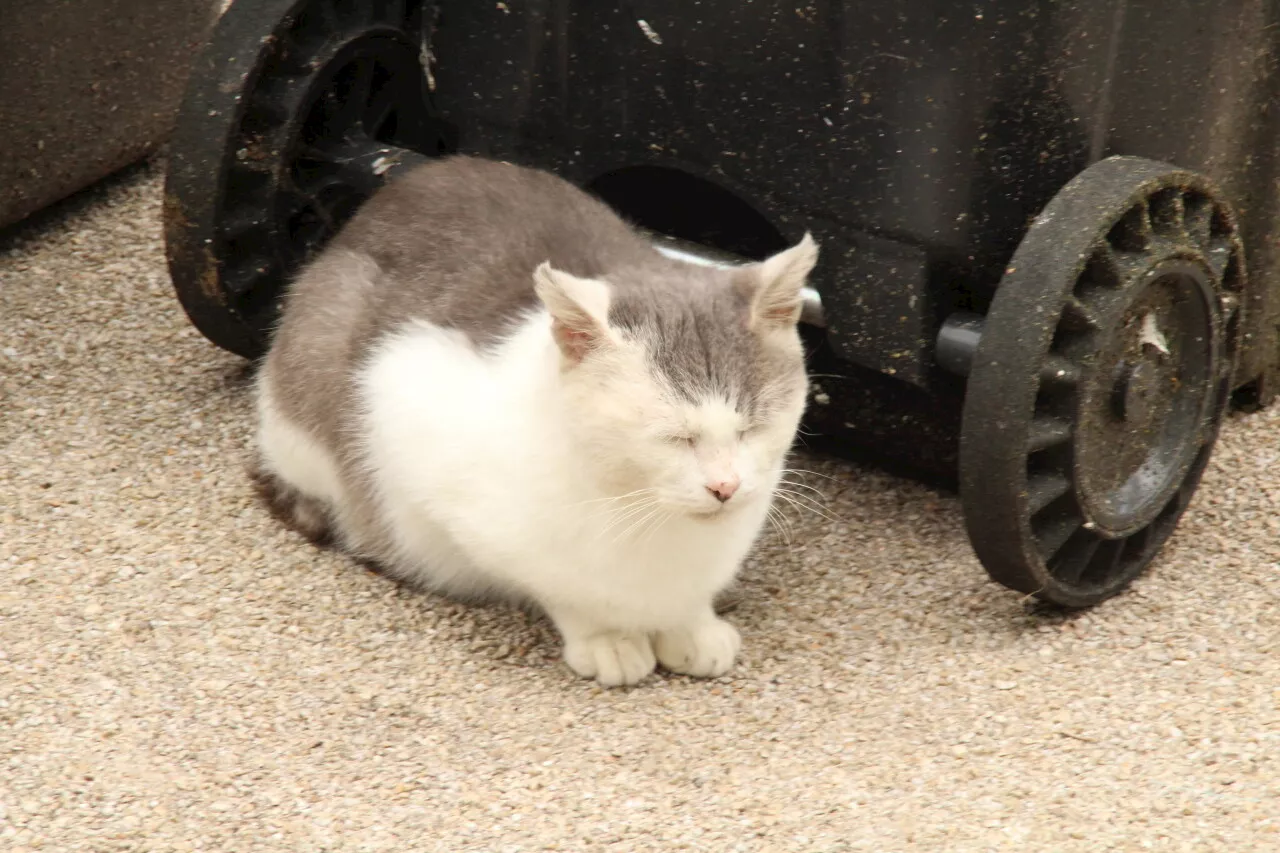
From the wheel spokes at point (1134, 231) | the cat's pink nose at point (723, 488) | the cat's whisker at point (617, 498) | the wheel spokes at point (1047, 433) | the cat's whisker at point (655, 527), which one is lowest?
the cat's whisker at point (655, 527)

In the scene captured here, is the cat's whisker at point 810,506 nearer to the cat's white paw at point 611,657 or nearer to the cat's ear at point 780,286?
the cat's white paw at point 611,657

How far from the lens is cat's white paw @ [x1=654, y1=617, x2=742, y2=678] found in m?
2.30

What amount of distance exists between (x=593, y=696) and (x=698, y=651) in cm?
17

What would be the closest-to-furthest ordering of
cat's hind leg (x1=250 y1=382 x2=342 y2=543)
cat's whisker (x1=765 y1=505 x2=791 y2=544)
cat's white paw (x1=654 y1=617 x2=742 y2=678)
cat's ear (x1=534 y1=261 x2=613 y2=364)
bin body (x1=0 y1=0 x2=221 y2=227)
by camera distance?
cat's ear (x1=534 y1=261 x2=613 y2=364)
cat's white paw (x1=654 y1=617 x2=742 y2=678)
cat's hind leg (x1=250 y1=382 x2=342 y2=543)
cat's whisker (x1=765 y1=505 x2=791 y2=544)
bin body (x1=0 y1=0 x2=221 y2=227)

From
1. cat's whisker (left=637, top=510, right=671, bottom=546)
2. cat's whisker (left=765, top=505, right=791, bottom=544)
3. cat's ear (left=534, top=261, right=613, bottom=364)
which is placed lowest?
cat's whisker (left=765, top=505, right=791, bottom=544)

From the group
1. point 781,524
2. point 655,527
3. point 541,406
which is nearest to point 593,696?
point 655,527

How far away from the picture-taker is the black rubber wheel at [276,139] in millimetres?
2588

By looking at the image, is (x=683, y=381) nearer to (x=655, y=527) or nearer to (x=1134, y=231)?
(x=655, y=527)

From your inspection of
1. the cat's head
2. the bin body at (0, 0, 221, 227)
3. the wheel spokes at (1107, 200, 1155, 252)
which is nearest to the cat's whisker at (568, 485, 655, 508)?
the cat's head

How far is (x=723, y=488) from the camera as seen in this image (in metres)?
1.97

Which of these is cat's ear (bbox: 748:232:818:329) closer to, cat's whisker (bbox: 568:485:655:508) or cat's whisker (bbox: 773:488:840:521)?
cat's whisker (bbox: 568:485:655:508)

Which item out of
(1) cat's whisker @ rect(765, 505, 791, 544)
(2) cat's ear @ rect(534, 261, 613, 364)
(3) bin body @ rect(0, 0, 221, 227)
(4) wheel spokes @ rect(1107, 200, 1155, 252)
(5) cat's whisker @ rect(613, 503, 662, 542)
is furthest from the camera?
(3) bin body @ rect(0, 0, 221, 227)

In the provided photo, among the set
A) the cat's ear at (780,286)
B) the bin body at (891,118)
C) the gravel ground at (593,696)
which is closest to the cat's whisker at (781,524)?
the gravel ground at (593,696)

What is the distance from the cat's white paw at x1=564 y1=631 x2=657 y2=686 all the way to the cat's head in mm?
304
